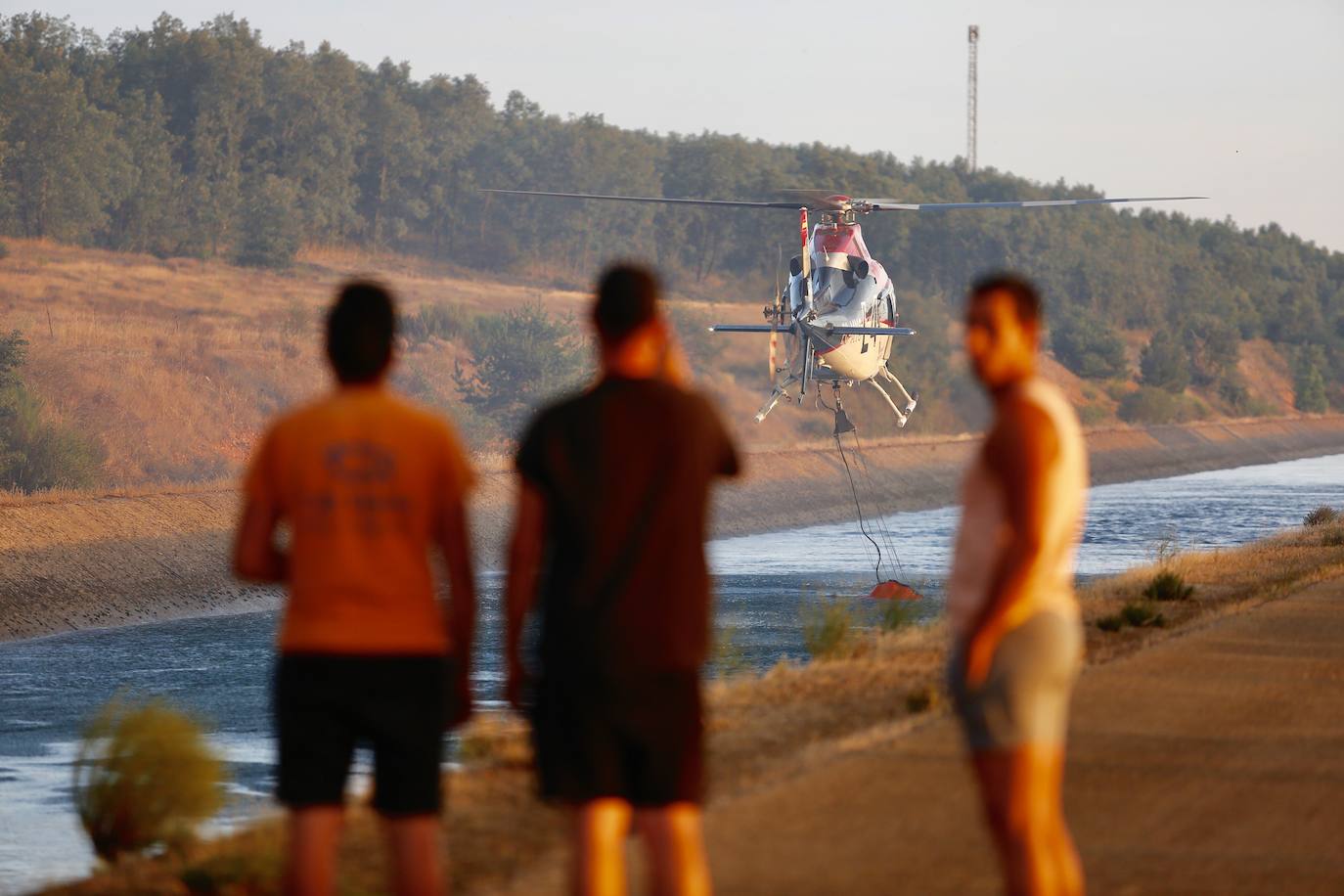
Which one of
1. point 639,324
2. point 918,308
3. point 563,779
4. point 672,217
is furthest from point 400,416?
point 672,217

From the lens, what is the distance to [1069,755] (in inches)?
417

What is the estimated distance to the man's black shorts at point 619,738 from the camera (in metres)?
5.57

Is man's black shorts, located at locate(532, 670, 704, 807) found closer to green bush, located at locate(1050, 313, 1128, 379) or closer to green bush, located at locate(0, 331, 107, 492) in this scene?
green bush, located at locate(0, 331, 107, 492)

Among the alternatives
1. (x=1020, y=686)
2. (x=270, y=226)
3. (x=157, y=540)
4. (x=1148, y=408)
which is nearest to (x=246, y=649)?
Result: (x=157, y=540)

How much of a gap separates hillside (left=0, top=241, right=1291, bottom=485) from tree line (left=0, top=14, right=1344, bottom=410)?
9.75ft

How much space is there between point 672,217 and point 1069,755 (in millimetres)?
113005

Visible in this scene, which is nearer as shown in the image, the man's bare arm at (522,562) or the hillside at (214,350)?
the man's bare arm at (522,562)

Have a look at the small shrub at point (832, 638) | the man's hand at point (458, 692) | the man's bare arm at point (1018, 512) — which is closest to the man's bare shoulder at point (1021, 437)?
the man's bare arm at point (1018, 512)

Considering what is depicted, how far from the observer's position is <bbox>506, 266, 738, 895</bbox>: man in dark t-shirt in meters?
5.57

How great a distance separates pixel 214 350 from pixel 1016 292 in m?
75.4

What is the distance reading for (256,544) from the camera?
5852mm

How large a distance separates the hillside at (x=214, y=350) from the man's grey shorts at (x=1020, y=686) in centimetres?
5791

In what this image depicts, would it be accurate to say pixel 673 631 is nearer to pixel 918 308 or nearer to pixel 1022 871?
pixel 1022 871

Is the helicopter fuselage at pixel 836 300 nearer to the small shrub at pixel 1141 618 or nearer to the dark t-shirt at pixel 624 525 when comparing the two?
the small shrub at pixel 1141 618
